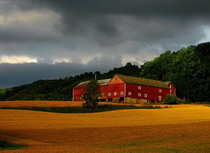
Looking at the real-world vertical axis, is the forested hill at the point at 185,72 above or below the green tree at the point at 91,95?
above

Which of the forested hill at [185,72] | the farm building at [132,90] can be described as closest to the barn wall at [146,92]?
the farm building at [132,90]

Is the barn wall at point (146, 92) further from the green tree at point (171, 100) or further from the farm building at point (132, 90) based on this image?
the green tree at point (171, 100)

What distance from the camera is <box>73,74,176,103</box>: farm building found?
285 feet

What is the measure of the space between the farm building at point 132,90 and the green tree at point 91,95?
15353 mm

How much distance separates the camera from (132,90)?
87812 millimetres

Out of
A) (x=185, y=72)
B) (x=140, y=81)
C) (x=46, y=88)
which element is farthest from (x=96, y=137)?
(x=46, y=88)

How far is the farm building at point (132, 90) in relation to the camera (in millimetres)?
86875

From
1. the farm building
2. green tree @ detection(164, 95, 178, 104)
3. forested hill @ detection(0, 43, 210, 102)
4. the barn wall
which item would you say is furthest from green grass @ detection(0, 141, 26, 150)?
A: forested hill @ detection(0, 43, 210, 102)

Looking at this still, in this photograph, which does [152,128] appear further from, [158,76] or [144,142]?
[158,76]

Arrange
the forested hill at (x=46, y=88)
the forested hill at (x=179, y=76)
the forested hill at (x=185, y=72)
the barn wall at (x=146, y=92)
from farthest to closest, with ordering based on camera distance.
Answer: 1. the forested hill at (x=46, y=88)
2. the forested hill at (x=179, y=76)
3. the forested hill at (x=185, y=72)
4. the barn wall at (x=146, y=92)

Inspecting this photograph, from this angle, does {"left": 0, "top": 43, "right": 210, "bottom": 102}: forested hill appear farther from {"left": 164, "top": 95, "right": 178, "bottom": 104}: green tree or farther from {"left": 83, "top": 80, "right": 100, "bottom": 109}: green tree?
{"left": 83, "top": 80, "right": 100, "bottom": 109}: green tree

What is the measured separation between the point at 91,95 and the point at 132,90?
2256cm

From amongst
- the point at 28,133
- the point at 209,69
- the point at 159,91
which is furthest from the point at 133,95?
the point at 28,133

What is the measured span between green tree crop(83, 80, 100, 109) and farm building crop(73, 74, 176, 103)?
15353 millimetres
